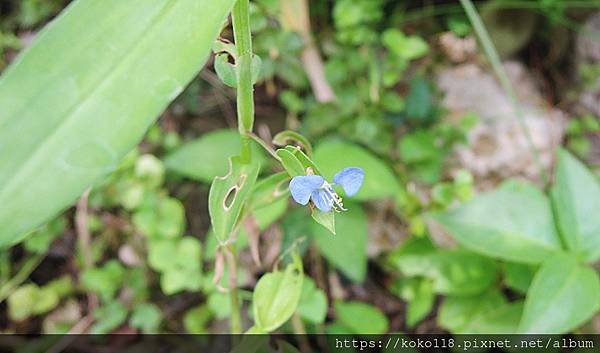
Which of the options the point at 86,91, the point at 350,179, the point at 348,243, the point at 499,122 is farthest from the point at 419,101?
the point at 86,91

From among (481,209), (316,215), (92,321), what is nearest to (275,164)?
(481,209)

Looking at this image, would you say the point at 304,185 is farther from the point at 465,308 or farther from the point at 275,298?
the point at 465,308

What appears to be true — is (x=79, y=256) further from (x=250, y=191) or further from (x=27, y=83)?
(x=27, y=83)

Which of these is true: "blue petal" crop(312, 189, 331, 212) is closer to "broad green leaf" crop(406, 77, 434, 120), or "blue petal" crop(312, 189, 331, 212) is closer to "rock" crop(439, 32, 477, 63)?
"broad green leaf" crop(406, 77, 434, 120)

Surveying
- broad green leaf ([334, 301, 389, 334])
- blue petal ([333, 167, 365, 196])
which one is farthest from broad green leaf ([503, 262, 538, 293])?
blue petal ([333, 167, 365, 196])

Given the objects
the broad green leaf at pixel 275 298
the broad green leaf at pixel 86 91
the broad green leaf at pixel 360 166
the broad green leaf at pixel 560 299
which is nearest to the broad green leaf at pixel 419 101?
the broad green leaf at pixel 360 166

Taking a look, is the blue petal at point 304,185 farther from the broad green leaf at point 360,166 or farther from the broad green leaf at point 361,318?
the broad green leaf at point 361,318
